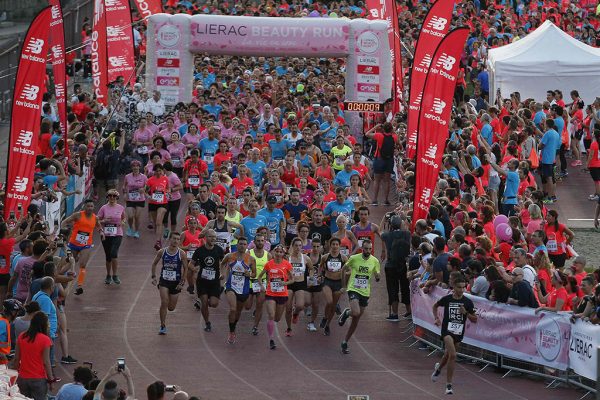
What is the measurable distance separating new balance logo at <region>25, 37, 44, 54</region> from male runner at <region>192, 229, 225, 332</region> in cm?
402

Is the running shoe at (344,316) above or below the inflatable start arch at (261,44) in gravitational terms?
below

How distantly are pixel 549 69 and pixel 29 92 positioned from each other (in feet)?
51.7

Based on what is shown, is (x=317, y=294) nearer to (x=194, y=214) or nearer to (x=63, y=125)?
(x=194, y=214)

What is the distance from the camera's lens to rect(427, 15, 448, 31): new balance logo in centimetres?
2816

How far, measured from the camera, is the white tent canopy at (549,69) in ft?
117

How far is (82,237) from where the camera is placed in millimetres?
23891

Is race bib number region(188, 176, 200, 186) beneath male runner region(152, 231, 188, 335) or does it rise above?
above

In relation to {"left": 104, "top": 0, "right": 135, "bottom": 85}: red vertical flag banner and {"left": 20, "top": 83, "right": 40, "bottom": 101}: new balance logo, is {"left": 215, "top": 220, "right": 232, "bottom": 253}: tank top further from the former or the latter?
{"left": 104, "top": 0, "right": 135, "bottom": 85}: red vertical flag banner

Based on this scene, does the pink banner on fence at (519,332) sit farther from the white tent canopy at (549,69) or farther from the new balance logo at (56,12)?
the white tent canopy at (549,69)

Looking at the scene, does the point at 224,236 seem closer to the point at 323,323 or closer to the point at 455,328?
the point at 323,323

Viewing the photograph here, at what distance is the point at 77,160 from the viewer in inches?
1107

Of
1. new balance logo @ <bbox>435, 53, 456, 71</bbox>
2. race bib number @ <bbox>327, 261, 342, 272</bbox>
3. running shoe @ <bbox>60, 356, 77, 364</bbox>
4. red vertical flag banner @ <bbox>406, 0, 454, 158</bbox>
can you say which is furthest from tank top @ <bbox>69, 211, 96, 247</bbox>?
red vertical flag banner @ <bbox>406, 0, 454, 158</bbox>

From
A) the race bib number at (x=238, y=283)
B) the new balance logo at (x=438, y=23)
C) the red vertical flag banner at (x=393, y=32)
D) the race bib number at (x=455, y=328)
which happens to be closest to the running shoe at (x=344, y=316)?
the race bib number at (x=238, y=283)

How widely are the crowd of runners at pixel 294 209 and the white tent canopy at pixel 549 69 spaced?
1.38ft
